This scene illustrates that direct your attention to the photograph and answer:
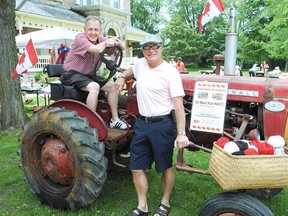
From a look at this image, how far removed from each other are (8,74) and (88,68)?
10.5 ft

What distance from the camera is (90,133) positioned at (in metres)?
3.26

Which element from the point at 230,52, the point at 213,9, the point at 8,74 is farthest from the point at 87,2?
the point at 230,52

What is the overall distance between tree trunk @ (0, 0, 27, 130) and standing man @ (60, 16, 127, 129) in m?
3.00

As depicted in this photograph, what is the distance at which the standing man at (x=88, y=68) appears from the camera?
359 cm

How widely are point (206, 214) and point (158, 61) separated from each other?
4.32 ft

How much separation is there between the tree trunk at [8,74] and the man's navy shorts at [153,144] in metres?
4.00

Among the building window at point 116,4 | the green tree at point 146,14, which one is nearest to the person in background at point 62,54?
the building window at point 116,4

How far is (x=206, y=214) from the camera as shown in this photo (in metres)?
2.82

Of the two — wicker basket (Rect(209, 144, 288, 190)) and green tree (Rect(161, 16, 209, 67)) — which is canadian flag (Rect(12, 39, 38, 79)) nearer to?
wicker basket (Rect(209, 144, 288, 190))

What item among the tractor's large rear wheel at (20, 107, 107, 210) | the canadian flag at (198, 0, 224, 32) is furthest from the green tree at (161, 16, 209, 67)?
the tractor's large rear wheel at (20, 107, 107, 210)

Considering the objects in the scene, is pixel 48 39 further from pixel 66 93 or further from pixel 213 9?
pixel 66 93

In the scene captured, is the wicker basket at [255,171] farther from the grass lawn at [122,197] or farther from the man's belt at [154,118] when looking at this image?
the grass lawn at [122,197]

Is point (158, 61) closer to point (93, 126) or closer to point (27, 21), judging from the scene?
point (93, 126)

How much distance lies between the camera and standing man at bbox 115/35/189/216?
301 cm
